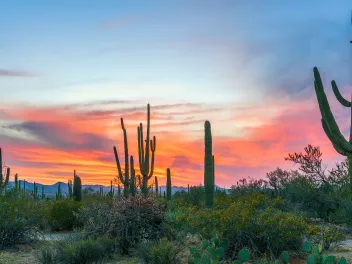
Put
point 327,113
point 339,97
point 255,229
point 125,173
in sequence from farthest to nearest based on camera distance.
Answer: point 125,173 < point 339,97 < point 327,113 < point 255,229

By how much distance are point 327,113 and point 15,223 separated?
37.7 ft

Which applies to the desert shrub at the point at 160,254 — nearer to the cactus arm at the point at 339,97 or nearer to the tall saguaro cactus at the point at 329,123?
the tall saguaro cactus at the point at 329,123

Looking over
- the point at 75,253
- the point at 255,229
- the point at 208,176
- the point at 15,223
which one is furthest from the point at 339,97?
the point at 75,253

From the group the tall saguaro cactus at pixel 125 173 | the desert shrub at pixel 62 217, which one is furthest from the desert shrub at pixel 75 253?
the tall saguaro cactus at pixel 125 173

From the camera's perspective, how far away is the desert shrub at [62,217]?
2169 centimetres

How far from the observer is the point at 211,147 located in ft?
83.2

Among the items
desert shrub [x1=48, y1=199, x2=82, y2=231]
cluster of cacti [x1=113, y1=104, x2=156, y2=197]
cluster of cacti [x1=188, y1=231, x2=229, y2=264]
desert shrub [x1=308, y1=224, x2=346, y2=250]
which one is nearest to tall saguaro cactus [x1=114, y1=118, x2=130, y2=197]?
cluster of cacti [x1=113, y1=104, x2=156, y2=197]

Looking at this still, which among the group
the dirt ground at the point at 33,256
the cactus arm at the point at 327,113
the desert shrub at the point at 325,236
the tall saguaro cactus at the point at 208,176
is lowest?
the dirt ground at the point at 33,256

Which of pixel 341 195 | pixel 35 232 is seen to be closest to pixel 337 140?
pixel 341 195

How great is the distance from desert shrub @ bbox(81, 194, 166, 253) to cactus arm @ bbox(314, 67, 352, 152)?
833 cm

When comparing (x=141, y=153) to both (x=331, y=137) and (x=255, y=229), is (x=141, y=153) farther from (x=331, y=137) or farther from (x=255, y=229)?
(x=255, y=229)

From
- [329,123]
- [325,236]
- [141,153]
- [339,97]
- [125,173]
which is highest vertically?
[339,97]

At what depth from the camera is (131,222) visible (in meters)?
12.9

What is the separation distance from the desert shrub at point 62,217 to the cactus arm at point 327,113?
1036 cm
